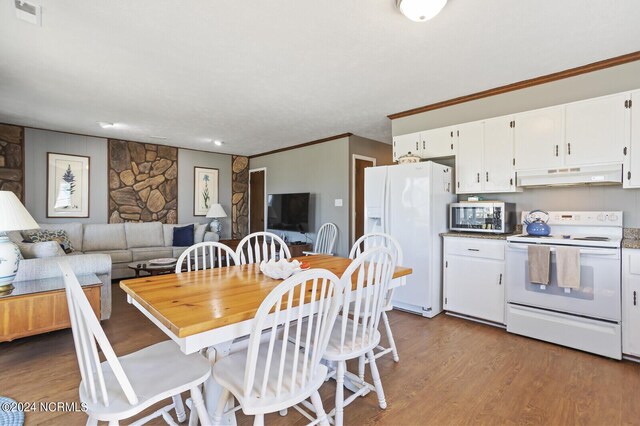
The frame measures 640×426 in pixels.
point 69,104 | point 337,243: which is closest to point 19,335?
point 69,104

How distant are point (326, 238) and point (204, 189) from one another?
299 cm

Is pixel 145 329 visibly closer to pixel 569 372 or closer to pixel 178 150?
pixel 569 372

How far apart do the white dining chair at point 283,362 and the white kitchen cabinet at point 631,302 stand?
8.00 feet

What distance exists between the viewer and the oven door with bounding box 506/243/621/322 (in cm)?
242

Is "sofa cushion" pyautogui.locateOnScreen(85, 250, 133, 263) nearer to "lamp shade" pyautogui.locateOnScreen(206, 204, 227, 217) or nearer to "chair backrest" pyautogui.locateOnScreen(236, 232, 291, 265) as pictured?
"lamp shade" pyautogui.locateOnScreen(206, 204, 227, 217)

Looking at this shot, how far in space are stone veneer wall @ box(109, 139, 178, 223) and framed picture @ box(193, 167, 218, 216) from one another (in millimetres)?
395

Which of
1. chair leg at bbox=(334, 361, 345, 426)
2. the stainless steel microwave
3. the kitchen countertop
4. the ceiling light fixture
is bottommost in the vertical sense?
chair leg at bbox=(334, 361, 345, 426)

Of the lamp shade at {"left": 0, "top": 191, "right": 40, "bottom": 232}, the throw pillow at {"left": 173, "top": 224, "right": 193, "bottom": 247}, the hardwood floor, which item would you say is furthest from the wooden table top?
the throw pillow at {"left": 173, "top": 224, "right": 193, "bottom": 247}

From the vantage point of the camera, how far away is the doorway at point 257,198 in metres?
6.97

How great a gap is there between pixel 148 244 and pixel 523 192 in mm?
5768

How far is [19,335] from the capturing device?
250 cm

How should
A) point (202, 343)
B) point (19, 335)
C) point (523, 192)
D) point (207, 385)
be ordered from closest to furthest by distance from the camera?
point (202, 343), point (207, 385), point (19, 335), point (523, 192)

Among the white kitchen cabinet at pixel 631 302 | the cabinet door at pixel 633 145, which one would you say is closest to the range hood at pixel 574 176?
the cabinet door at pixel 633 145

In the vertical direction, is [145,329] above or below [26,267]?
below
